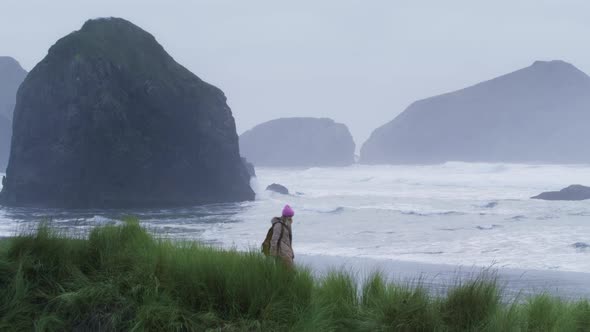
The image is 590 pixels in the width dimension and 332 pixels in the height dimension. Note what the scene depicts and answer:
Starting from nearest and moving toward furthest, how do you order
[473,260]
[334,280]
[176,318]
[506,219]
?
[176,318] → [334,280] → [473,260] → [506,219]

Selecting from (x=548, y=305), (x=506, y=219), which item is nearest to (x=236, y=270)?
(x=548, y=305)

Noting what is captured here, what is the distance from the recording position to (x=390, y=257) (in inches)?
932

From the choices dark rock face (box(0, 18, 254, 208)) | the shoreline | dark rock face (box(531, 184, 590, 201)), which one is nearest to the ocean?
the shoreline

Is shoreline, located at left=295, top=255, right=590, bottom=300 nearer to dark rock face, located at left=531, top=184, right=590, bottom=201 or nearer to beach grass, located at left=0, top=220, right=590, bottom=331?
beach grass, located at left=0, top=220, right=590, bottom=331

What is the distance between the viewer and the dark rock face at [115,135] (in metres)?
59.6

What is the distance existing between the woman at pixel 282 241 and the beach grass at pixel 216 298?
1.22 feet

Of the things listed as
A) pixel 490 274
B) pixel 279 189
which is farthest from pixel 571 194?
pixel 490 274

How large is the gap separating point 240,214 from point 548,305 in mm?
37940

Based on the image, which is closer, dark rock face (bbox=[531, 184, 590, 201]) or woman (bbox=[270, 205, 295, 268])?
woman (bbox=[270, 205, 295, 268])

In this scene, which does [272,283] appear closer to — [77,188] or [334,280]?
[334,280]

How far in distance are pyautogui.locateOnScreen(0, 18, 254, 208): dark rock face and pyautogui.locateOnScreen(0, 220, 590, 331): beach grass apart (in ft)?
162

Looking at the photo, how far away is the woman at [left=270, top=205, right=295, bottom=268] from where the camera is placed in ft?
27.3

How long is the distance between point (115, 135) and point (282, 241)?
181ft

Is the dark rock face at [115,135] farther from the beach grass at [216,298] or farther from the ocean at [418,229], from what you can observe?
the beach grass at [216,298]
